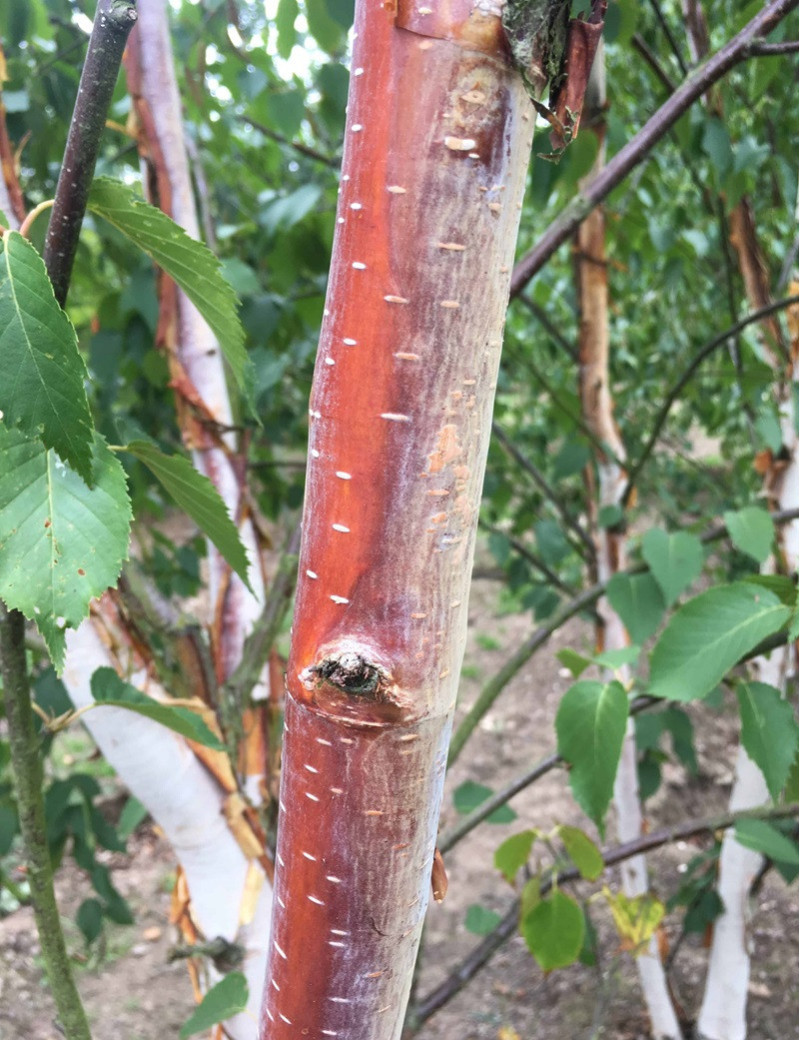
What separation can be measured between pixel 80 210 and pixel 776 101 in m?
1.90

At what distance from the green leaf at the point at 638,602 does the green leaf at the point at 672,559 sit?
0.13ft

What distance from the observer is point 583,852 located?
3.22ft

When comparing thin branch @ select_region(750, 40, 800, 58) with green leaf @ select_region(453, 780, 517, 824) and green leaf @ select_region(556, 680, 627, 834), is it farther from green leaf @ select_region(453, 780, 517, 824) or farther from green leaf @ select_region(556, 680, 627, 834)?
green leaf @ select_region(453, 780, 517, 824)

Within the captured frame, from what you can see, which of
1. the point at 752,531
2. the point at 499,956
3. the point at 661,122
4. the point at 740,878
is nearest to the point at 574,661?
the point at 752,531

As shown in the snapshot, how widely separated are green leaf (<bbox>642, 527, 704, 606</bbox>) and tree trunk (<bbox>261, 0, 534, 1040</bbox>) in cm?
75

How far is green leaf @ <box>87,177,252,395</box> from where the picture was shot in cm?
39

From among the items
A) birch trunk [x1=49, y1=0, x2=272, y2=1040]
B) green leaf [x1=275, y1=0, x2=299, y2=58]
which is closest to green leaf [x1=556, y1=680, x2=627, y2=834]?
birch trunk [x1=49, y1=0, x2=272, y2=1040]

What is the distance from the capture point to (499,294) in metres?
0.34

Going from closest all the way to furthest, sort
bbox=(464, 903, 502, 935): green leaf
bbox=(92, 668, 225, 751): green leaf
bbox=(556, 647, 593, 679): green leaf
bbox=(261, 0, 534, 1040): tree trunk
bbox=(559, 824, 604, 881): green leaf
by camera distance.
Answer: bbox=(261, 0, 534, 1040): tree trunk, bbox=(92, 668, 225, 751): green leaf, bbox=(556, 647, 593, 679): green leaf, bbox=(559, 824, 604, 881): green leaf, bbox=(464, 903, 502, 935): green leaf

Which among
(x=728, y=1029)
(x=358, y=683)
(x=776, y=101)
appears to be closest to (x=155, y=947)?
(x=728, y=1029)

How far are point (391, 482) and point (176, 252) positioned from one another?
18 cm

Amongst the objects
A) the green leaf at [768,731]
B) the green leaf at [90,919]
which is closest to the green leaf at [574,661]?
the green leaf at [768,731]

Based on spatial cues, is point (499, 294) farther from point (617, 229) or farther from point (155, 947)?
point (155, 947)

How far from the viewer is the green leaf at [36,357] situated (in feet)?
1.10
